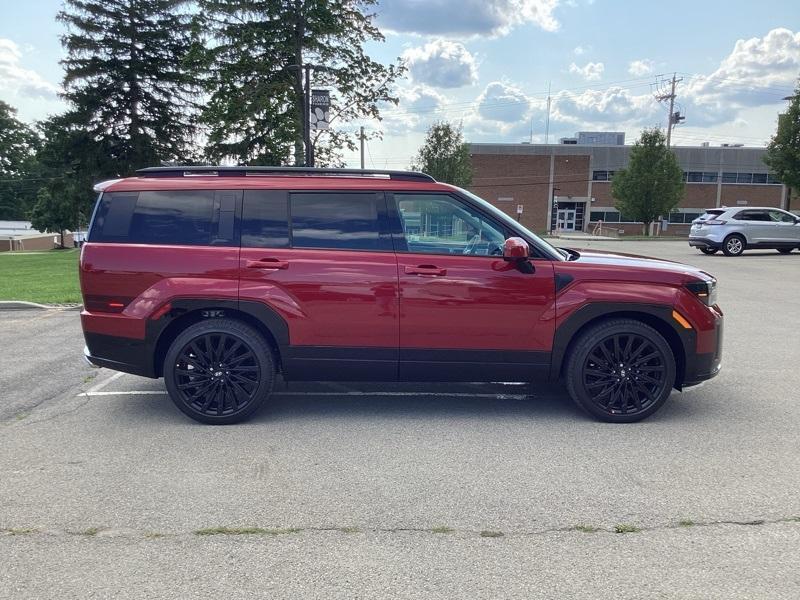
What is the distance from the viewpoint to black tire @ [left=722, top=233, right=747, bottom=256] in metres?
21.1

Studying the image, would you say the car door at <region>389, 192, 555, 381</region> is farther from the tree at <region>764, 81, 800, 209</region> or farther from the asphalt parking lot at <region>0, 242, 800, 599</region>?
the tree at <region>764, 81, 800, 209</region>

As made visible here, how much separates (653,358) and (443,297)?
1713mm

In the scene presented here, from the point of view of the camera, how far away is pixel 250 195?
189 inches

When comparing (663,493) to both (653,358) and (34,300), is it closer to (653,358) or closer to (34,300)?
(653,358)

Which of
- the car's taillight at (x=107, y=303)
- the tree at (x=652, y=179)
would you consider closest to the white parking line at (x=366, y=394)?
the car's taillight at (x=107, y=303)

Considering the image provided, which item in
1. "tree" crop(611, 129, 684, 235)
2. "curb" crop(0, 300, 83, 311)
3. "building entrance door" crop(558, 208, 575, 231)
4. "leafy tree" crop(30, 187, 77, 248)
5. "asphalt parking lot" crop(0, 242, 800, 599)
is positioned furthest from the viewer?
"leafy tree" crop(30, 187, 77, 248)

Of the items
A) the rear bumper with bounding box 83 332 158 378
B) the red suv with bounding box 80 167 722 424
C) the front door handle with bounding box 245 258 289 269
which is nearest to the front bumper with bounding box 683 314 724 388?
the red suv with bounding box 80 167 722 424

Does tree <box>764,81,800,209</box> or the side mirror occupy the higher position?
tree <box>764,81,800,209</box>

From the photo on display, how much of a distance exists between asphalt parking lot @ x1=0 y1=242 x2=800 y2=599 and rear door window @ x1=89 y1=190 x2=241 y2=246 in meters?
1.44

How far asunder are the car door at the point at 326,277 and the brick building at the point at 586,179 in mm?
57734

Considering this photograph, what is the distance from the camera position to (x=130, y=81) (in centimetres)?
3262

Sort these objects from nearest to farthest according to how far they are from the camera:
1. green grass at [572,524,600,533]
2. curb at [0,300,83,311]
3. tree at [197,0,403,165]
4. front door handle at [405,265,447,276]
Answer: green grass at [572,524,600,533] < front door handle at [405,265,447,276] < curb at [0,300,83,311] < tree at [197,0,403,165]

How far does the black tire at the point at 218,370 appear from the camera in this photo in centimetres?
474

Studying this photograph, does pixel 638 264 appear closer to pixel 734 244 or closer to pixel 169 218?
pixel 169 218
